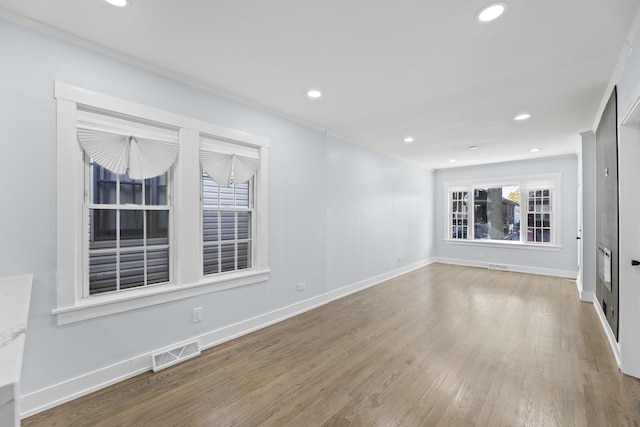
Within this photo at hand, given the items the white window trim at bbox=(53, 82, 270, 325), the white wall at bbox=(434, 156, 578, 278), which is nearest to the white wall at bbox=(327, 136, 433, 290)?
the white wall at bbox=(434, 156, 578, 278)

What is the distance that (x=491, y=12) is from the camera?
1834mm

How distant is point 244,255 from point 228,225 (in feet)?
1.41

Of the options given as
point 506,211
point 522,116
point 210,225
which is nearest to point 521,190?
point 506,211

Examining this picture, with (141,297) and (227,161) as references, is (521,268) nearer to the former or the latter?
(227,161)

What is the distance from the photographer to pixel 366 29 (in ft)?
6.69

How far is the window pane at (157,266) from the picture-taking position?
265cm

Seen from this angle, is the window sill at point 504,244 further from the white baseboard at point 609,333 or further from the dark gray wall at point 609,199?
the dark gray wall at point 609,199

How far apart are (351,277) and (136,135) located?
373 centimetres

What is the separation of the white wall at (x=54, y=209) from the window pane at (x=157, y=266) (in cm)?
26

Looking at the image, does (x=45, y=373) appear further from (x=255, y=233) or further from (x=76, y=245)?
(x=255, y=233)

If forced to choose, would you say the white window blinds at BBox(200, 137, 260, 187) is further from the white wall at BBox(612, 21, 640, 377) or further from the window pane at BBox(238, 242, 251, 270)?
the white wall at BBox(612, 21, 640, 377)

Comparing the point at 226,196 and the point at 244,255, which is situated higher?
the point at 226,196

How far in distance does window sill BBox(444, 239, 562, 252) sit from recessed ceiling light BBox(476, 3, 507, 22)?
6.21m

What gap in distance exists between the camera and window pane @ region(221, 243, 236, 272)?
324 centimetres
